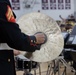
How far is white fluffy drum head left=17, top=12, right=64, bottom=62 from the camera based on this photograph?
5.24 ft

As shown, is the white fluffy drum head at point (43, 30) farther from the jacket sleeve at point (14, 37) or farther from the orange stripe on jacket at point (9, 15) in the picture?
the orange stripe on jacket at point (9, 15)

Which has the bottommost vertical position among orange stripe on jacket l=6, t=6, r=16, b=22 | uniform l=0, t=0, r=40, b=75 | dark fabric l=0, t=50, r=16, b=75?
dark fabric l=0, t=50, r=16, b=75

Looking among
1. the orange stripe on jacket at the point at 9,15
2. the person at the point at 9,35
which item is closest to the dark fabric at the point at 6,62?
the person at the point at 9,35

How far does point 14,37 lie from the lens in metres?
1.21

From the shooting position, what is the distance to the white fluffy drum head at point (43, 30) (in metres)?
Result: 1.60

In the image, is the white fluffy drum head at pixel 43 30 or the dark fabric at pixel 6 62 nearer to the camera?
the dark fabric at pixel 6 62

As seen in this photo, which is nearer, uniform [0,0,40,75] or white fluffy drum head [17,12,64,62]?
uniform [0,0,40,75]

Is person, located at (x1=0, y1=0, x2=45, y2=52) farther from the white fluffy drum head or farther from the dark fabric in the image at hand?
the white fluffy drum head

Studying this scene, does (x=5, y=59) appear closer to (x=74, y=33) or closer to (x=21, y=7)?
(x=74, y=33)

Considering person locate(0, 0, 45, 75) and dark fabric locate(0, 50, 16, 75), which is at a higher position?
person locate(0, 0, 45, 75)

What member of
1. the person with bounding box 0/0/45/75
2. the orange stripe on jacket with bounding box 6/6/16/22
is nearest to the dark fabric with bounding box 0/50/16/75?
the person with bounding box 0/0/45/75

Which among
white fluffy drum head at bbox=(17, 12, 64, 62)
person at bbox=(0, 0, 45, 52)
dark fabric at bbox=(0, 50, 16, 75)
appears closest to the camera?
person at bbox=(0, 0, 45, 52)

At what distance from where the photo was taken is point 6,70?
129 cm

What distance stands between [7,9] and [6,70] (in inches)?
14.7
